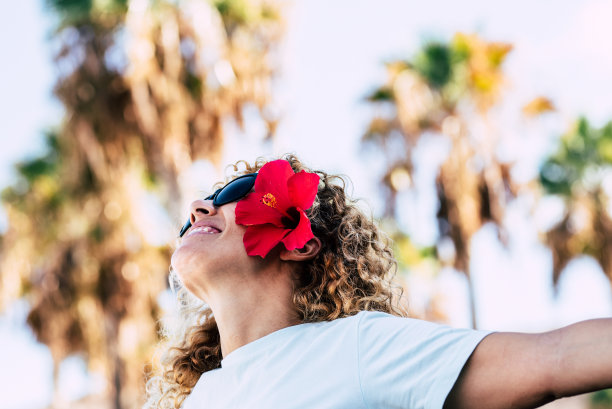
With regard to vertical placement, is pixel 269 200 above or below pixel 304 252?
above

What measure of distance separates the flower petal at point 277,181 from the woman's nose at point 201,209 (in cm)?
25

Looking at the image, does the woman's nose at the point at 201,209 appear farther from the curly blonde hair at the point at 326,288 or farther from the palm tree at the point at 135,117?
the palm tree at the point at 135,117

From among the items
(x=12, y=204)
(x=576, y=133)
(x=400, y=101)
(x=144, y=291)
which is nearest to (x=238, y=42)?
(x=400, y=101)

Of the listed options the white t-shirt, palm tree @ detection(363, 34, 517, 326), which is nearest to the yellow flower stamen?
the white t-shirt

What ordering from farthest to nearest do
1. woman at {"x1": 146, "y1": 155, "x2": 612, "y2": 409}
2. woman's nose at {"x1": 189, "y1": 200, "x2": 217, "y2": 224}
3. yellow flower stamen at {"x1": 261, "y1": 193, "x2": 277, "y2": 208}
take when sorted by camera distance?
woman's nose at {"x1": 189, "y1": 200, "x2": 217, "y2": 224} < yellow flower stamen at {"x1": 261, "y1": 193, "x2": 277, "y2": 208} < woman at {"x1": 146, "y1": 155, "x2": 612, "y2": 409}

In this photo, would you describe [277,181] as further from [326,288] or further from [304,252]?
[326,288]

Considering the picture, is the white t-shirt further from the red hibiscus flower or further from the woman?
the red hibiscus flower

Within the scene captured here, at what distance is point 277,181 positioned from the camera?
2.29m

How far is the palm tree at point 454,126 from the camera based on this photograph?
1429cm

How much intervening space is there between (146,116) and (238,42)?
87.7 inches

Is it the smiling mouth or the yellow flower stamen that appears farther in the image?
the smiling mouth

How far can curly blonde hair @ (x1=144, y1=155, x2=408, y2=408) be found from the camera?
91.1 inches

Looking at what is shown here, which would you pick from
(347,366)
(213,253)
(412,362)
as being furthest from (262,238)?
(412,362)

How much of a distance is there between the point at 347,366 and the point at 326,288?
21.7 inches
